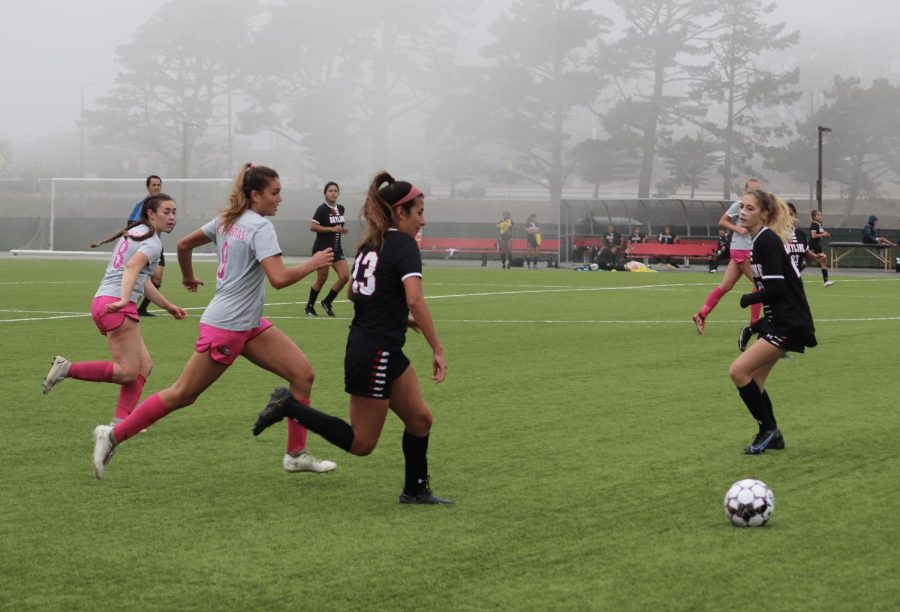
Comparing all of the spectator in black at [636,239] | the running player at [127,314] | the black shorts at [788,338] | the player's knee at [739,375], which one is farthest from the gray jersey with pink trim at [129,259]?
the spectator in black at [636,239]

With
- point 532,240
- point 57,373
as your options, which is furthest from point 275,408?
point 532,240

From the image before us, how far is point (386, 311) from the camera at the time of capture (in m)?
6.80

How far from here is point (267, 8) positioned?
313 feet

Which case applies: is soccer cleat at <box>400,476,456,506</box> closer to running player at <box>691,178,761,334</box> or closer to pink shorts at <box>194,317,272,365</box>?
pink shorts at <box>194,317,272,365</box>

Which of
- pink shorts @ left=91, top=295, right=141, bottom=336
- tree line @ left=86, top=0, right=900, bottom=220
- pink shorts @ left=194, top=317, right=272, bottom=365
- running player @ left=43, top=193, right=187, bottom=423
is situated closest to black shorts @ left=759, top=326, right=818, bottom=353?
pink shorts @ left=194, top=317, right=272, bottom=365

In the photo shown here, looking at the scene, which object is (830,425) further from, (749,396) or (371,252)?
(371,252)

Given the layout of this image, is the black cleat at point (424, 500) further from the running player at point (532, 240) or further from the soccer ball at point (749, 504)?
the running player at point (532, 240)

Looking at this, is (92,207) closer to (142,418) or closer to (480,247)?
(480,247)

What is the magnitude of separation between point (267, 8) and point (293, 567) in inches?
3677

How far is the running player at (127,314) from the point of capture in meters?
9.08

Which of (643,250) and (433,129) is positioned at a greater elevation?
(433,129)

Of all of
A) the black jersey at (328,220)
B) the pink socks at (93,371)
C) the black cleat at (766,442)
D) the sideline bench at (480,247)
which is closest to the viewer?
the black cleat at (766,442)

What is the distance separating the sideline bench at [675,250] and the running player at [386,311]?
37.9 metres

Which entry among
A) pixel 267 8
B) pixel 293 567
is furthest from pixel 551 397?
pixel 267 8
